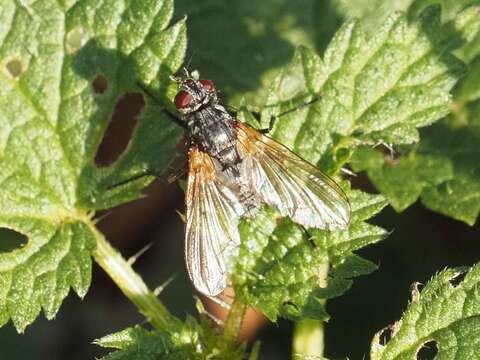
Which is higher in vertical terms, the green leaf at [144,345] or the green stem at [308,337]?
the green leaf at [144,345]

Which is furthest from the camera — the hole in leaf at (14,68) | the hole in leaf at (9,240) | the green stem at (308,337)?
the hole in leaf at (9,240)

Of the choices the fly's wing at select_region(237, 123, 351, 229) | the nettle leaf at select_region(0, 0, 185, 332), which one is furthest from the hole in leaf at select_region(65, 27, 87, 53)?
the fly's wing at select_region(237, 123, 351, 229)

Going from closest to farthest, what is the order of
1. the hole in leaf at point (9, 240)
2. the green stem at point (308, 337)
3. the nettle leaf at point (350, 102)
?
the nettle leaf at point (350, 102) → the green stem at point (308, 337) → the hole in leaf at point (9, 240)

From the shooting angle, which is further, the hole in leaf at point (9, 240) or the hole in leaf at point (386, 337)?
the hole in leaf at point (9, 240)

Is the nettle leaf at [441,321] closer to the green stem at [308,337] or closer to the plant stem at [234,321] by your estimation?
the green stem at [308,337]

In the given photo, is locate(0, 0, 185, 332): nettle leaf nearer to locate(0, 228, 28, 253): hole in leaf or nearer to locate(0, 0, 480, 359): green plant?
locate(0, 0, 480, 359): green plant

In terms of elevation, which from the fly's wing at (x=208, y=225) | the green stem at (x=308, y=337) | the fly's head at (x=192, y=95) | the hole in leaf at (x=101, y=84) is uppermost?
the hole in leaf at (x=101, y=84)

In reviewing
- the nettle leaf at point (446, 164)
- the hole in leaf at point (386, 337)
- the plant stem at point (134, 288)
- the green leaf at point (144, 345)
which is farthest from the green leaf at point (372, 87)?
the green leaf at point (144, 345)
